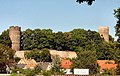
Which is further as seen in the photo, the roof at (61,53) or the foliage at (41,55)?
the roof at (61,53)

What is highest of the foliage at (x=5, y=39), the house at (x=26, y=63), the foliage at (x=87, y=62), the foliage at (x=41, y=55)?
the foliage at (x=5, y=39)

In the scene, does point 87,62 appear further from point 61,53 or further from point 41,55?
point 61,53

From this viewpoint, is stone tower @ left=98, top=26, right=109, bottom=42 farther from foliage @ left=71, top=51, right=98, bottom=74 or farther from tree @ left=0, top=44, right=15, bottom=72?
foliage @ left=71, top=51, right=98, bottom=74

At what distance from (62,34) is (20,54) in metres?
13.2

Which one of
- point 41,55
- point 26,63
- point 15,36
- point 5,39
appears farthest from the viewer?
point 15,36

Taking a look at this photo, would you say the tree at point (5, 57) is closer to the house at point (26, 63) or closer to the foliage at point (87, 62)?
the foliage at point (87, 62)

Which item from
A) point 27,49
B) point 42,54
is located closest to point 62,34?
point 27,49

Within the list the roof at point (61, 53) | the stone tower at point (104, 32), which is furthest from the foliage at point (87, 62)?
the stone tower at point (104, 32)

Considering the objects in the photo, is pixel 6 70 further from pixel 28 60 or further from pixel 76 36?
pixel 76 36

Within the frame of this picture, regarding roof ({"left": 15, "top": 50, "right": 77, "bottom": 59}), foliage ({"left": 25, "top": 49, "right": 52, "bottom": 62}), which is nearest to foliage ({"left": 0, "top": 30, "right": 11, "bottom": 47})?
roof ({"left": 15, "top": 50, "right": 77, "bottom": 59})

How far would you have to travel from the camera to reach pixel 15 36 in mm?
96938

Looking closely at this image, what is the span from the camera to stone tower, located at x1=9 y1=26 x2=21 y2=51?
94.7 metres

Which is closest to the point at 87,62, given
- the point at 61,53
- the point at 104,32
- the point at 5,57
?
the point at 5,57

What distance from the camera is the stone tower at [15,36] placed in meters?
94.7
